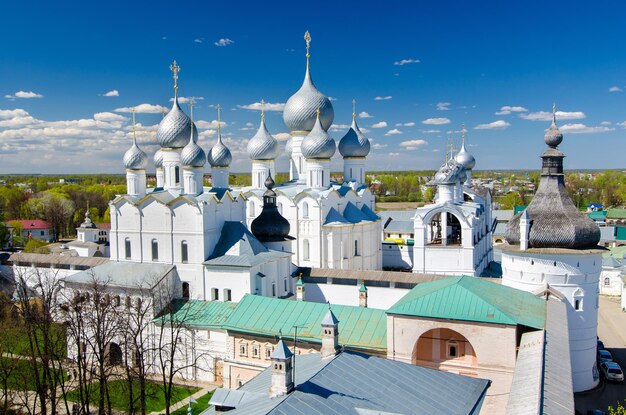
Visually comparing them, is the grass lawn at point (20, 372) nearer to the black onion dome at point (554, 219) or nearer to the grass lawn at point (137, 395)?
the grass lawn at point (137, 395)

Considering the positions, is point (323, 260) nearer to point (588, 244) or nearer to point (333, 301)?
point (333, 301)

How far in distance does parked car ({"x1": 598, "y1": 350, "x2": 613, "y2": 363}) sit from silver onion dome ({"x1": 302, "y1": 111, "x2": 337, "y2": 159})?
53.6 ft

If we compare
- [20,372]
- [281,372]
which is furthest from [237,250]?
[281,372]

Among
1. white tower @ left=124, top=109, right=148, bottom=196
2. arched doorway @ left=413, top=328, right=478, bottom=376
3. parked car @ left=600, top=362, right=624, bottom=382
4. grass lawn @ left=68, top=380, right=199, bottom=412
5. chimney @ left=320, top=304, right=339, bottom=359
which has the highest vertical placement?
white tower @ left=124, top=109, right=148, bottom=196

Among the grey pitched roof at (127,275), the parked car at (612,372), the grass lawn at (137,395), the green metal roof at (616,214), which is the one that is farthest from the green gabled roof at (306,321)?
the green metal roof at (616,214)

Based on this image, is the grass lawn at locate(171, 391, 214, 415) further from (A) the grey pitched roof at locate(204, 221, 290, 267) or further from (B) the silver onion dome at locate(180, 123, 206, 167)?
(B) the silver onion dome at locate(180, 123, 206, 167)

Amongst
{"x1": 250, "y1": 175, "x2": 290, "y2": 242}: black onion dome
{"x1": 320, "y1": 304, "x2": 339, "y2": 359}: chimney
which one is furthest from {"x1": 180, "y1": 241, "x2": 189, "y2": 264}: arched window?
{"x1": 320, "y1": 304, "x2": 339, "y2": 359}: chimney

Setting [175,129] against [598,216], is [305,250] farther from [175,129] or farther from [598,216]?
[598,216]

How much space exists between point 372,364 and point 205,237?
39.4 feet

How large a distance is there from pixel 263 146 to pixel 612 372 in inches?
844

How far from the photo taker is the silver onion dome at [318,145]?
30109 millimetres

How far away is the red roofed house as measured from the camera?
57.6 metres

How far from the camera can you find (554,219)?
18.8 meters

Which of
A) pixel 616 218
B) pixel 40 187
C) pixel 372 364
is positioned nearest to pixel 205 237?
pixel 372 364
